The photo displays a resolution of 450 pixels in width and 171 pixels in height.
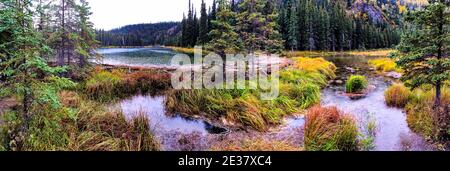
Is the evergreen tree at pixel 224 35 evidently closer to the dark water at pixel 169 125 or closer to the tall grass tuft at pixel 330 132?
the dark water at pixel 169 125

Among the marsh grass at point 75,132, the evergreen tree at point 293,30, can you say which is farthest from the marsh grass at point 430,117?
the evergreen tree at point 293,30

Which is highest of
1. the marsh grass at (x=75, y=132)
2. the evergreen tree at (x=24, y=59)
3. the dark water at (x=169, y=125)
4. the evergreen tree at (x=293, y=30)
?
the evergreen tree at (x=293, y=30)

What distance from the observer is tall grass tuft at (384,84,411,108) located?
14.3 m

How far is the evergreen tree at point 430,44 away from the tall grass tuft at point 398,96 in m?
3.19

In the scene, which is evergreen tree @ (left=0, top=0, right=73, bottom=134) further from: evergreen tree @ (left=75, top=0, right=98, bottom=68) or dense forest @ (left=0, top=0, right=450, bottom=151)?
evergreen tree @ (left=75, top=0, right=98, bottom=68)

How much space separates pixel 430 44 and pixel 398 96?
415cm

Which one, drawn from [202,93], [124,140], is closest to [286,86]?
[202,93]

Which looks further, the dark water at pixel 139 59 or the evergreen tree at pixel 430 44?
the dark water at pixel 139 59

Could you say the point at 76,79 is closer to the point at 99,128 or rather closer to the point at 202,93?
the point at 202,93

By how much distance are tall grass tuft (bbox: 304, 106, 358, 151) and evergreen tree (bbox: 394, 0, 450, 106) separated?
3.17 meters

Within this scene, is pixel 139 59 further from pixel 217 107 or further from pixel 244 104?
pixel 244 104

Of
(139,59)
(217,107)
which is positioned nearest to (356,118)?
(217,107)

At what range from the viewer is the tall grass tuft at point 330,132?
8750 mm

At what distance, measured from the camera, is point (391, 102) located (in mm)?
14742
